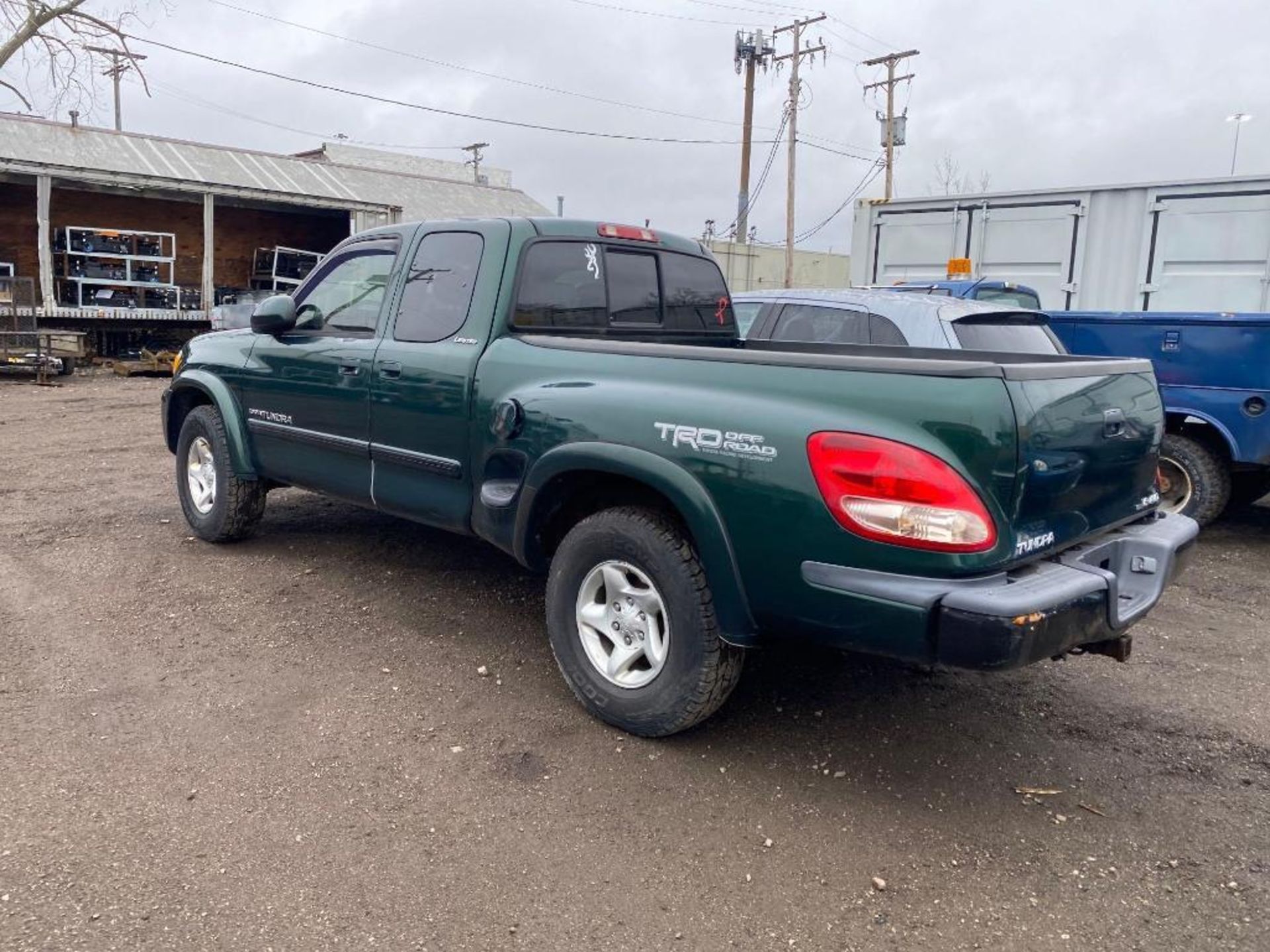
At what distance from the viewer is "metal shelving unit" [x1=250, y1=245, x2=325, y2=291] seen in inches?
953

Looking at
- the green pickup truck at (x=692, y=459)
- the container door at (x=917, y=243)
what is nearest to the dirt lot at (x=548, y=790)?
the green pickup truck at (x=692, y=459)

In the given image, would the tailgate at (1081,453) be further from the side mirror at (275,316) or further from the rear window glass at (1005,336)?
the side mirror at (275,316)

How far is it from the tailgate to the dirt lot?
0.94 meters

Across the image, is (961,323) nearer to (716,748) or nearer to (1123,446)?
(1123,446)

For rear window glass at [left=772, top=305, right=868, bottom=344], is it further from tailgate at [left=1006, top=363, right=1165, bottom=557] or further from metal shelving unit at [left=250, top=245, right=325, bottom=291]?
metal shelving unit at [left=250, top=245, right=325, bottom=291]

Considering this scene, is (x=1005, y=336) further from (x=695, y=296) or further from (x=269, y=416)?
(x=269, y=416)

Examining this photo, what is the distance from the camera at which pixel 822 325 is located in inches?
256

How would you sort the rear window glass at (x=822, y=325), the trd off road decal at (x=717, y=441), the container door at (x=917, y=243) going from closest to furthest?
the trd off road decal at (x=717, y=441) → the rear window glass at (x=822, y=325) → the container door at (x=917, y=243)

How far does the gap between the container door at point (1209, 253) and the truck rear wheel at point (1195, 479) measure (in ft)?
11.1

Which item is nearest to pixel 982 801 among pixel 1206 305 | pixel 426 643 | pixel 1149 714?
pixel 1149 714

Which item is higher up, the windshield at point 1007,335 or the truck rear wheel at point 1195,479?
the windshield at point 1007,335

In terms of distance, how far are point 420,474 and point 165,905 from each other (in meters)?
2.13

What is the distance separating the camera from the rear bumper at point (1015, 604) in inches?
105

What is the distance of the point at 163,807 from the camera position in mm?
3107
